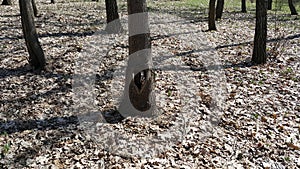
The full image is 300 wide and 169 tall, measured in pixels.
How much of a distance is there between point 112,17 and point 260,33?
232 inches

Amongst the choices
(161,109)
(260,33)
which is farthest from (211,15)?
(161,109)

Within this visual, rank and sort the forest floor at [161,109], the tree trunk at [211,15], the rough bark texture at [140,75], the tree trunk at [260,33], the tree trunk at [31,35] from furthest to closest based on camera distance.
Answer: the tree trunk at [211,15], the tree trunk at [260,33], the tree trunk at [31,35], the rough bark texture at [140,75], the forest floor at [161,109]

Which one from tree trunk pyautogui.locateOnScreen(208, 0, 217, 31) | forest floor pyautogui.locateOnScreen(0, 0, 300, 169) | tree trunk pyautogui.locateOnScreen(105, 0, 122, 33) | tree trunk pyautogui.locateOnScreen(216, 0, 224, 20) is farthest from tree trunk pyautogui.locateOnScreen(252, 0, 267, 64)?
tree trunk pyautogui.locateOnScreen(216, 0, 224, 20)

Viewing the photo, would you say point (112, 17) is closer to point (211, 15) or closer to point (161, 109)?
point (211, 15)

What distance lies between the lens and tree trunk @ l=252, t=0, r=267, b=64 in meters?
8.86

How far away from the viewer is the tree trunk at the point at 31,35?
7579 millimetres

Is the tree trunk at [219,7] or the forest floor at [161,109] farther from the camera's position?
the tree trunk at [219,7]

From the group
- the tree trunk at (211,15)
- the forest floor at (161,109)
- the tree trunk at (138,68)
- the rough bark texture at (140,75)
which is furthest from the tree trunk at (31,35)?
the tree trunk at (211,15)

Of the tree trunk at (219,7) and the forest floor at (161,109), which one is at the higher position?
the tree trunk at (219,7)

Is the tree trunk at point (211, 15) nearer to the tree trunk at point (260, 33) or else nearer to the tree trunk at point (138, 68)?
the tree trunk at point (260, 33)

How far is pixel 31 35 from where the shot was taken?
7809mm

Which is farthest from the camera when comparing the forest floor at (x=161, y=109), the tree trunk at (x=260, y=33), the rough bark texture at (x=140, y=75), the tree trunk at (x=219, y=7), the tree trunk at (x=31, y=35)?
the tree trunk at (x=219, y=7)

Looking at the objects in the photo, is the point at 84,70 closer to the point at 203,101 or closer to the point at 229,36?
the point at 203,101

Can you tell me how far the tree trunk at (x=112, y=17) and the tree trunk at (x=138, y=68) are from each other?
6219mm
